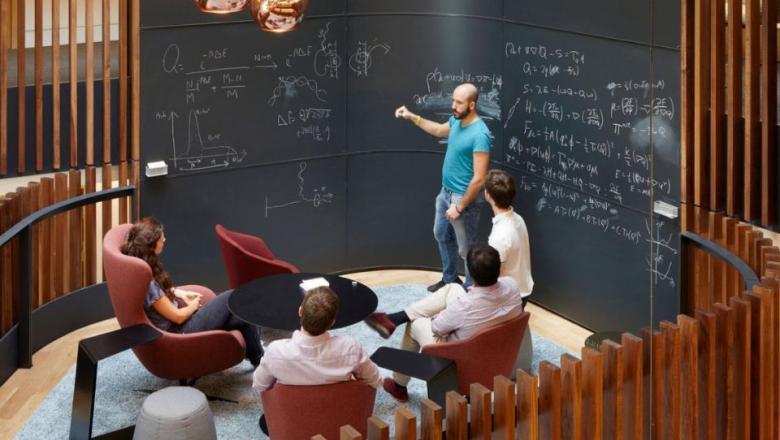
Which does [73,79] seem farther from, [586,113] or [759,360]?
[759,360]

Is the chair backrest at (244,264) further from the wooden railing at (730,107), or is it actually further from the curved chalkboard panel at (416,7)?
the wooden railing at (730,107)

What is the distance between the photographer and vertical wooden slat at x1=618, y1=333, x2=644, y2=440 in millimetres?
5445

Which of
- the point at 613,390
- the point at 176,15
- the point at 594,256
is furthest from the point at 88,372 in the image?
the point at 594,256

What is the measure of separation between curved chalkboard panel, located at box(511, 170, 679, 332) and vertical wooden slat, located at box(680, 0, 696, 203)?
1.11ft

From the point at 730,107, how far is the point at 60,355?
4810mm

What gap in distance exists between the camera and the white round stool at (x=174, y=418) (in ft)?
20.0

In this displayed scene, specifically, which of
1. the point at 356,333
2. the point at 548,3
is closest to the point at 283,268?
the point at 356,333

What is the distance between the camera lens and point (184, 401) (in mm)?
6215

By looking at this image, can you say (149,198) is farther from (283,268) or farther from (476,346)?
(476,346)

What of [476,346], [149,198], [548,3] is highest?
[548,3]

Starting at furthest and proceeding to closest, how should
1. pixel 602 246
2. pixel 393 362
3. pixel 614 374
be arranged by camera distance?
pixel 602 246 → pixel 393 362 → pixel 614 374

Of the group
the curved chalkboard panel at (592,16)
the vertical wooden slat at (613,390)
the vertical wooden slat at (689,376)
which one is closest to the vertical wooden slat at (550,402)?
the vertical wooden slat at (613,390)

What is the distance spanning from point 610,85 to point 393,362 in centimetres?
301

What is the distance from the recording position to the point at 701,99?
7453mm
